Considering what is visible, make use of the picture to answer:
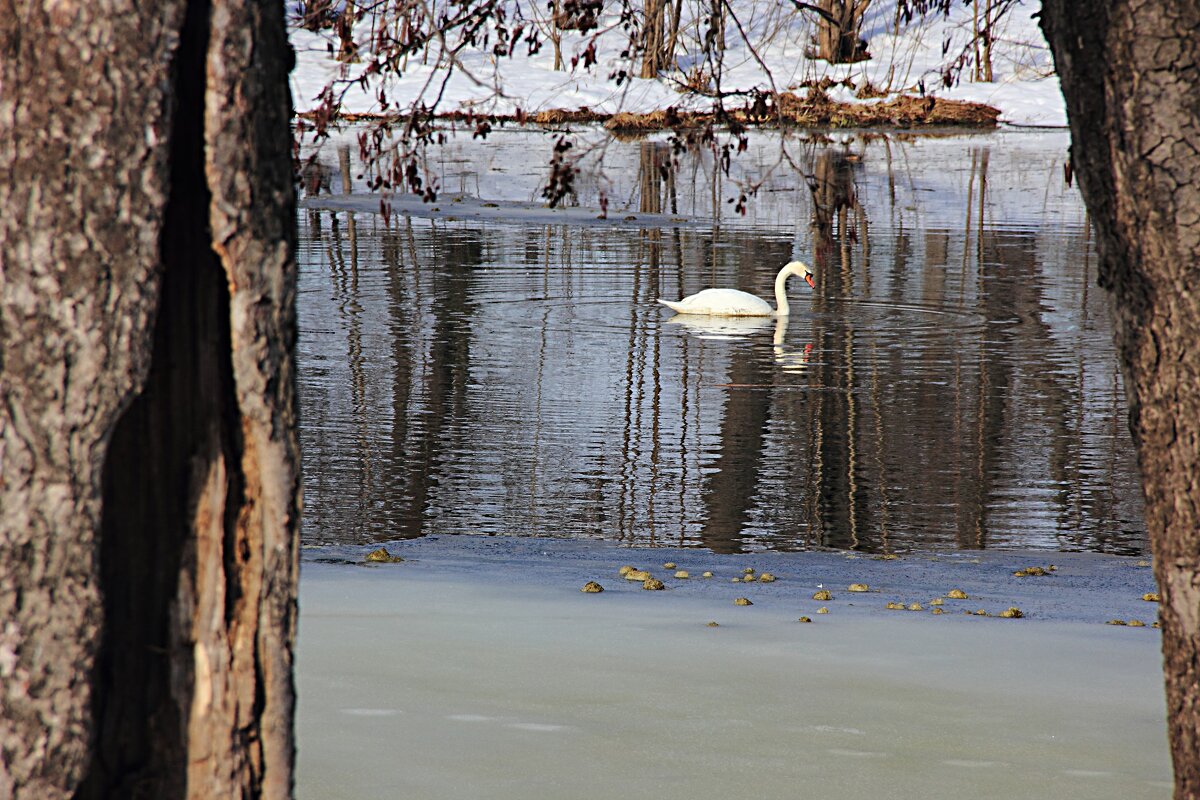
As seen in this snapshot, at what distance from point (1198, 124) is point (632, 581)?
4205 mm

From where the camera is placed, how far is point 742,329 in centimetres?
1606

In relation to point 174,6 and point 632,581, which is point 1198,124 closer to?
point 174,6

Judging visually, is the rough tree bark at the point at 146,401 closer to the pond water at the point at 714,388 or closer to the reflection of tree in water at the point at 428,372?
the pond water at the point at 714,388

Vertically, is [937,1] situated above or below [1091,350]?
above

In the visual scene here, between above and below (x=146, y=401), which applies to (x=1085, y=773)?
below

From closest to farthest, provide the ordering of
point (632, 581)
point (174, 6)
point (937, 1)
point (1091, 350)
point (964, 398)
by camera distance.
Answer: point (174, 6)
point (632, 581)
point (937, 1)
point (964, 398)
point (1091, 350)

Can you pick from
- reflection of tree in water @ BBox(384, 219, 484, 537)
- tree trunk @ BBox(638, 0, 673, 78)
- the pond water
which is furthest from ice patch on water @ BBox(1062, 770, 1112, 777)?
reflection of tree in water @ BBox(384, 219, 484, 537)

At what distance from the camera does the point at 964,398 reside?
12.3m

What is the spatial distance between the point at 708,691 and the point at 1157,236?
2322 mm

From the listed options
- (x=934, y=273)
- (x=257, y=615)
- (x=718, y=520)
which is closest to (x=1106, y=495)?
(x=718, y=520)

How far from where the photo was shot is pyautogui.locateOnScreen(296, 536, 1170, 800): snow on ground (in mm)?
4023

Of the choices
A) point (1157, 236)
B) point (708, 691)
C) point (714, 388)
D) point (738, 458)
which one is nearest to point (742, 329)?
point (714, 388)

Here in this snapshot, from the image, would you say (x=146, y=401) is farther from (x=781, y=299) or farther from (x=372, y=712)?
(x=781, y=299)

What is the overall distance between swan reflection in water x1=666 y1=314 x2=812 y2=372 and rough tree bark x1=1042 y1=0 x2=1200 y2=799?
36.1ft
